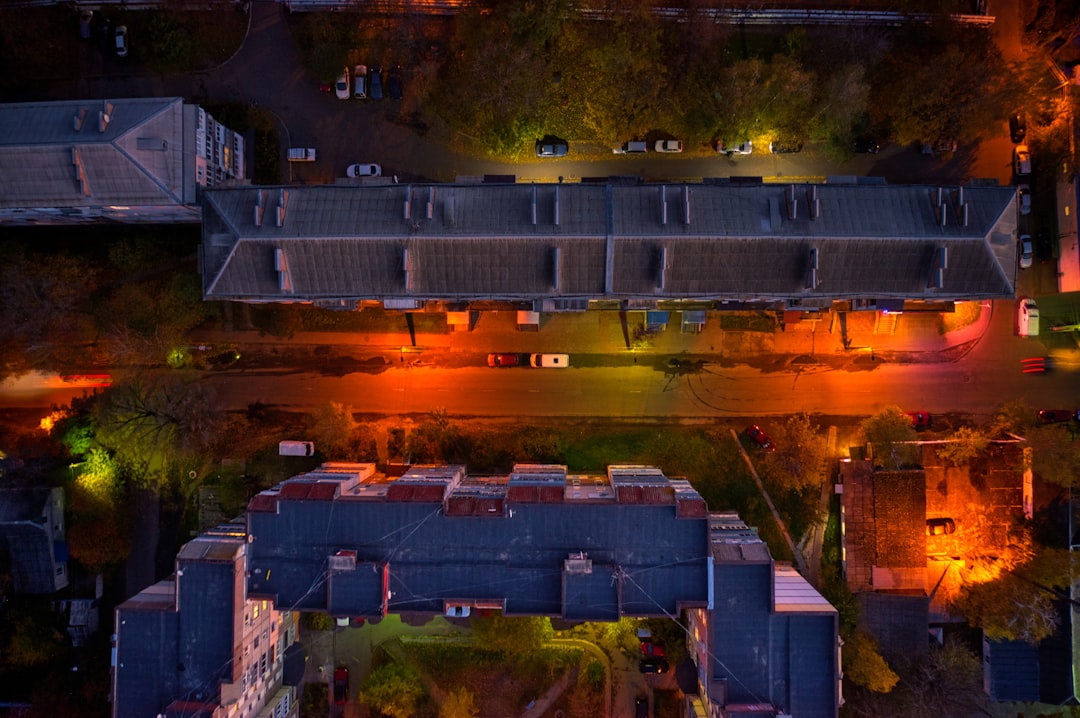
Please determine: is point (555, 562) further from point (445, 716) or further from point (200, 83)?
point (200, 83)

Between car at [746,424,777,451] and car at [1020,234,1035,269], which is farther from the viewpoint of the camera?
car at [746,424,777,451]

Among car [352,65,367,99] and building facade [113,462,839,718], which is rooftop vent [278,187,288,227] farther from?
building facade [113,462,839,718]

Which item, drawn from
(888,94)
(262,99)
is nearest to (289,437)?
(262,99)

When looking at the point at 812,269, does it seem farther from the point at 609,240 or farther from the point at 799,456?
the point at 799,456

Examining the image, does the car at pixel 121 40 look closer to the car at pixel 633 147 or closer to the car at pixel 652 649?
the car at pixel 633 147

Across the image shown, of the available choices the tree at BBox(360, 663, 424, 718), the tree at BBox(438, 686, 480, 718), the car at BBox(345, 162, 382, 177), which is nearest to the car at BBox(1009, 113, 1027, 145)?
the car at BBox(345, 162, 382, 177)

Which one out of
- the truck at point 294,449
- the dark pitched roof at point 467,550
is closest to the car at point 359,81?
the truck at point 294,449

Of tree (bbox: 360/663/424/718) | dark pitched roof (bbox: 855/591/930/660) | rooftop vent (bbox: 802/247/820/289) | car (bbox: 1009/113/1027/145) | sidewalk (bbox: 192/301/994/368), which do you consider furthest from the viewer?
sidewalk (bbox: 192/301/994/368)
